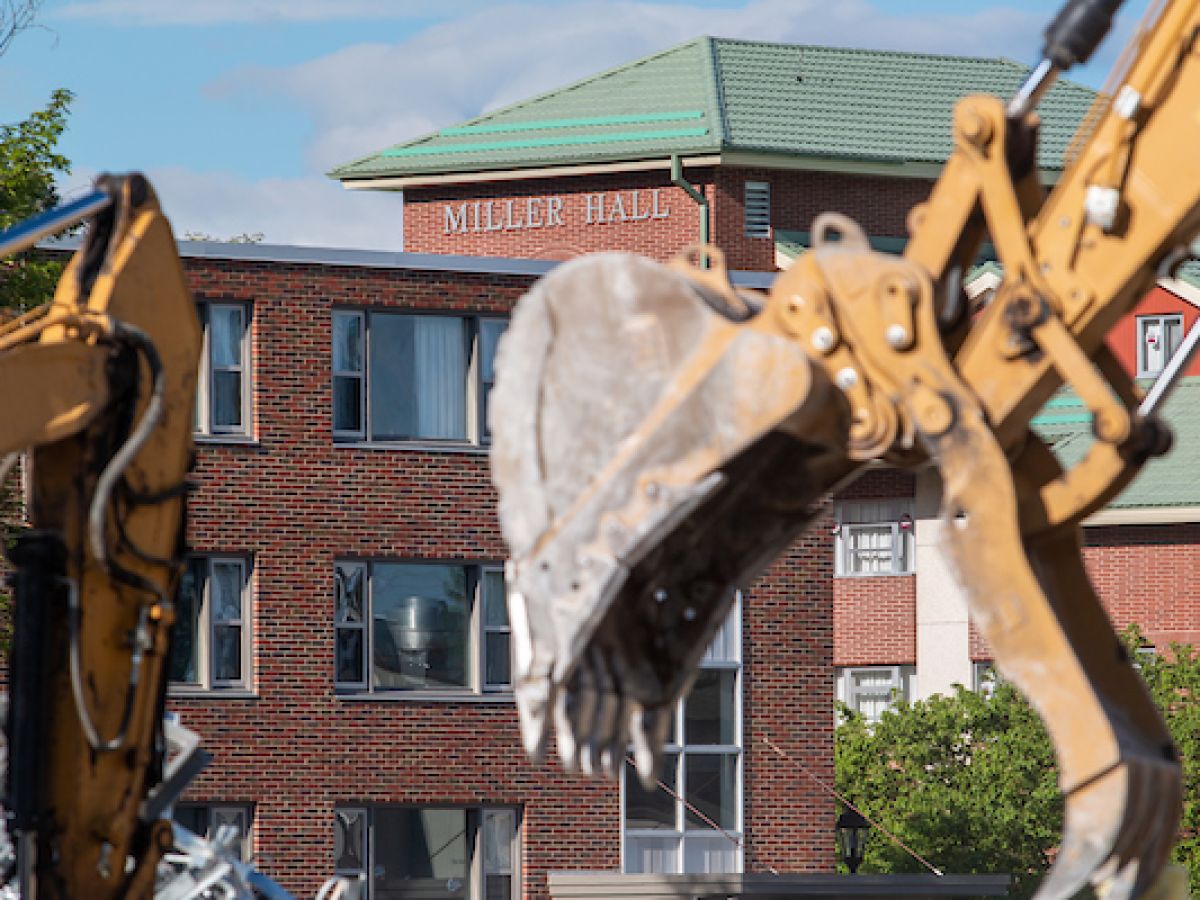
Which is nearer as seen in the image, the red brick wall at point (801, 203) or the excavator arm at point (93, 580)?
the excavator arm at point (93, 580)

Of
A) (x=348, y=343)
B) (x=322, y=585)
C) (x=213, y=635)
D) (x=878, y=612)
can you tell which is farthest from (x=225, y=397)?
(x=878, y=612)

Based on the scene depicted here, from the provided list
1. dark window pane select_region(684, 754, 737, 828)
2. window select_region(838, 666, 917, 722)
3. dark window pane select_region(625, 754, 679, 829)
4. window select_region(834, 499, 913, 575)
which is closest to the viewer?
dark window pane select_region(625, 754, 679, 829)

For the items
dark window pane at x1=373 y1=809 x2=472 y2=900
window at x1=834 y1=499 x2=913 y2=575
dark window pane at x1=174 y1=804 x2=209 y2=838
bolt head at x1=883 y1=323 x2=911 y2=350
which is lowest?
dark window pane at x1=373 y1=809 x2=472 y2=900

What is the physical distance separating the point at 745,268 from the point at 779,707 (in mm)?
16682

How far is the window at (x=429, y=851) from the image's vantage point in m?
31.5

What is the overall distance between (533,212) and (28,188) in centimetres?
2814

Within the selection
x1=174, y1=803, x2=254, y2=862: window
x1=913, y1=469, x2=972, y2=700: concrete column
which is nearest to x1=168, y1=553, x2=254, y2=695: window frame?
x1=174, y1=803, x2=254, y2=862: window

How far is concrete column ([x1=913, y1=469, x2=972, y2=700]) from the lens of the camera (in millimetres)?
48500

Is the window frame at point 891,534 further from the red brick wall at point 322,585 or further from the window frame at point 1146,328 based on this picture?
the red brick wall at point 322,585

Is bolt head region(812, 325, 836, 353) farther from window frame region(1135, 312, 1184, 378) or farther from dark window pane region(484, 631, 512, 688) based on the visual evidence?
window frame region(1135, 312, 1184, 378)

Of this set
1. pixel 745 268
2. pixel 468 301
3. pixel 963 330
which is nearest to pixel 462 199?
pixel 745 268

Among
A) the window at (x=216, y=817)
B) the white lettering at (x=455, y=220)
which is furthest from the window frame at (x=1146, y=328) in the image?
the window at (x=216, y=817)

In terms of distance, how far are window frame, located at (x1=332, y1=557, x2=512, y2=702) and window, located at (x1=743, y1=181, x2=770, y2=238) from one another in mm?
19261

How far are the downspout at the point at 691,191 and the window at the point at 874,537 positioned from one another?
19.5 ft
